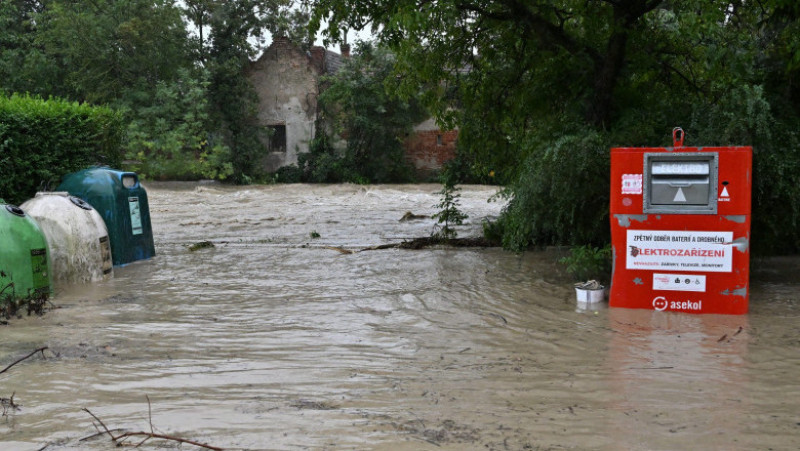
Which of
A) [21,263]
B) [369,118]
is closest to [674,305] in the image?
[21,263]

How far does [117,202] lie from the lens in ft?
30.8

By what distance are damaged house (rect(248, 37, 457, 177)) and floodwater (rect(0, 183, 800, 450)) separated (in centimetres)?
2400

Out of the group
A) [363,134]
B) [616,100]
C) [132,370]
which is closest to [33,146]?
[132,370]

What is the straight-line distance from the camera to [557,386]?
4.57 metres

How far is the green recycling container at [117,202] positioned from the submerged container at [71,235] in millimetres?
618

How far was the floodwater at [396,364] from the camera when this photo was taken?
3811 mm

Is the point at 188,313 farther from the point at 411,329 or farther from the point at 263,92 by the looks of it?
the point at 263,92

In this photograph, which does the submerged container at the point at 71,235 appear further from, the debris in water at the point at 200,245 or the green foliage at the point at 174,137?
the green foliage at the point at 174,137

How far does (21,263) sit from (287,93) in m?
26.4

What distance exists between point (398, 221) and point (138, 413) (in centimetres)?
1197

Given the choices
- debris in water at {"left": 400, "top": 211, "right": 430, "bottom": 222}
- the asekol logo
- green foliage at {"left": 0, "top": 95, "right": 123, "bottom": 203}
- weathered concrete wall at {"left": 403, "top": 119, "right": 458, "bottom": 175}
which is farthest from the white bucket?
weathered concrete wall at {"left": 403, "top": 119, "right": 458, "bottom": 175}

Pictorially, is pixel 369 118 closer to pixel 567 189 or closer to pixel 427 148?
pixel 427 148

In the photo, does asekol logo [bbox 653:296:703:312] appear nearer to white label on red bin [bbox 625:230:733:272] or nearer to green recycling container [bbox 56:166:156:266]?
white label on red bin [bbox 625:230:733:272]

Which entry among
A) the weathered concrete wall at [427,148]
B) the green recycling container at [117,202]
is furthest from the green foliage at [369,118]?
the green recycling container at [117,202]
